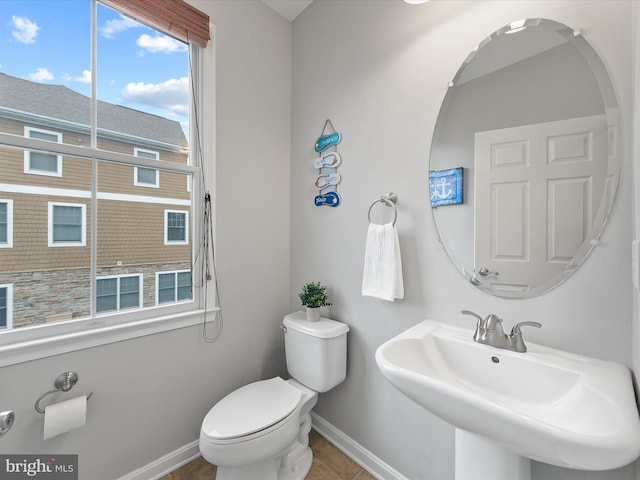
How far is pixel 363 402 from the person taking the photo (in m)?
1.53

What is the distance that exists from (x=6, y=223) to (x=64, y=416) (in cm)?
78

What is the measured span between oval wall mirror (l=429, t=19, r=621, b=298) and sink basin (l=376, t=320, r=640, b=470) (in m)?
0.24

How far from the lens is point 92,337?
1.24 metres

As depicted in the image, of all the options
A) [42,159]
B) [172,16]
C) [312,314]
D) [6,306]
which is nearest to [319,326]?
[312,314]

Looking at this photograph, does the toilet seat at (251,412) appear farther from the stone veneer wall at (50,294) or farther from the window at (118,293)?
the stone veneer wall at (50,294)

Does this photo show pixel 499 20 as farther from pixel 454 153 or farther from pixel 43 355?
pixel 43 355

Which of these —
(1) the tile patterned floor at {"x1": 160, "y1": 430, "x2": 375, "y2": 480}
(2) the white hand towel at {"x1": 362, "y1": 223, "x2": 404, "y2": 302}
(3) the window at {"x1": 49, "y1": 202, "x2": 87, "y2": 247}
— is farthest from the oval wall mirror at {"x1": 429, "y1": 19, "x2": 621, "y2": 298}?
(3) the window at {"x1": 49, "y1": 202, "x2": 87, "y2": 247}

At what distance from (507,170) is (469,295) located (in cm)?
49

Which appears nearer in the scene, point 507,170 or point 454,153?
point 507,170

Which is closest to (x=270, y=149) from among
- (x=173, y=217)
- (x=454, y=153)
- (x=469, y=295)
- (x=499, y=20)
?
(x=173, y=217)

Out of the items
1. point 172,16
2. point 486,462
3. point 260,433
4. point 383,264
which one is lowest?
point 260,433

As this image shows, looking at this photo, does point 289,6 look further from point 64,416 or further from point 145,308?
point 64,416

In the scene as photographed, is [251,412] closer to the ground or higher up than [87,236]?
closer to the ground

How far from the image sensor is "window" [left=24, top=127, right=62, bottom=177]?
1.15m
